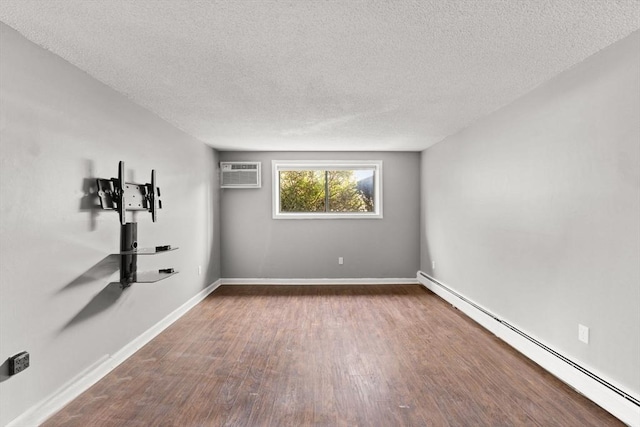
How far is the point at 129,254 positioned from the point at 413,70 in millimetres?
2657

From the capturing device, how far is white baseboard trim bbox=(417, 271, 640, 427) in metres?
2.08

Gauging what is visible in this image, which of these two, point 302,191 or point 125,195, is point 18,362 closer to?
point 125,195

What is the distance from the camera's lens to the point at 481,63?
8.04 ft

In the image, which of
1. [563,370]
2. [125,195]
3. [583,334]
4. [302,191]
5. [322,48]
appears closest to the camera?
[322,48]

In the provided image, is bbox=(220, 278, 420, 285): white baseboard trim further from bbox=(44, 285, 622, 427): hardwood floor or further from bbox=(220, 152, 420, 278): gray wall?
bbox=(44, 285, 622, 427): hardwood floor

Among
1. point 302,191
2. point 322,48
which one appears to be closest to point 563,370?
point 322,48

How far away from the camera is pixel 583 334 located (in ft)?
8.02

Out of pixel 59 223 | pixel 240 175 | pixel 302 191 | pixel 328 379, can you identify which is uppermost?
pixel 240 175

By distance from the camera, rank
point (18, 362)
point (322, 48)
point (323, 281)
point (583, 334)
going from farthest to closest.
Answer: point (323, 281), point (583, 334), point (322, 48), point (18, 362)

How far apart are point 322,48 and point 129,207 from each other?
2.04m

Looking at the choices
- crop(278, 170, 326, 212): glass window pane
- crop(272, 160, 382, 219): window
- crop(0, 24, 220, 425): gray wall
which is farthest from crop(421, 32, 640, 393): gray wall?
crop(0, 24, 220, 425): gray wall

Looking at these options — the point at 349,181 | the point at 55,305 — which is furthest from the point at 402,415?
the point at 349,181

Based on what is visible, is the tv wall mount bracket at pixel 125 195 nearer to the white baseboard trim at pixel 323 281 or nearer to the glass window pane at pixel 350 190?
the white baseboard trim at pixel 323 281

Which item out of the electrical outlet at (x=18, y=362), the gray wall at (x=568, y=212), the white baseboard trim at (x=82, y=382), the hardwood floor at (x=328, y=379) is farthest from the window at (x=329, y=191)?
the electrical outlet at (x=18, y=362)
